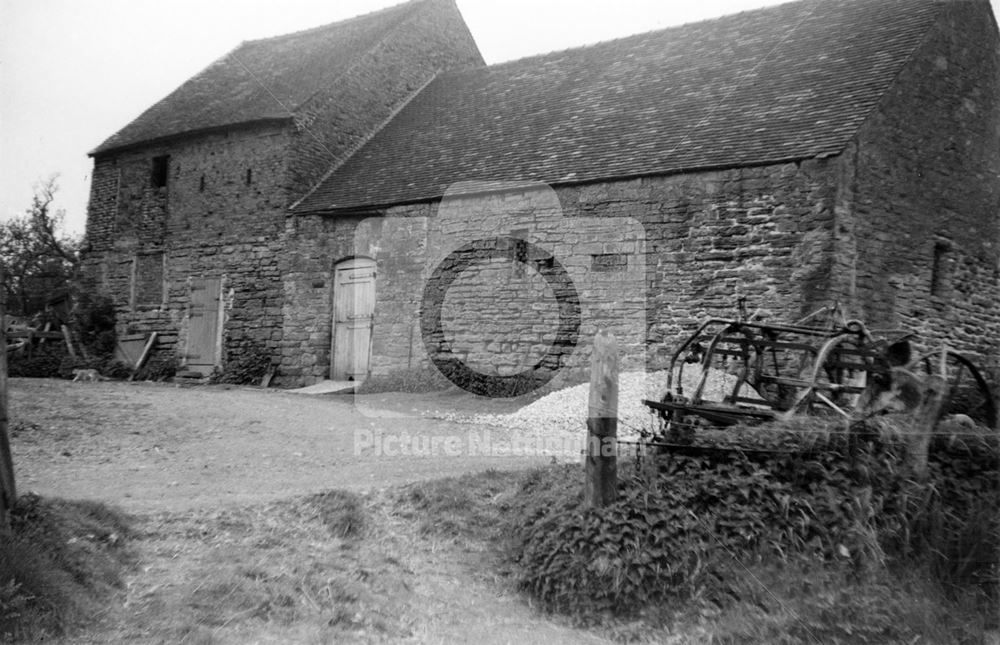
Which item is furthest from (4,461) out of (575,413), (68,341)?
(68,341)

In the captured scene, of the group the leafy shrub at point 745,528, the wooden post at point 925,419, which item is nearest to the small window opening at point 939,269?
the wooden post at point 925,419

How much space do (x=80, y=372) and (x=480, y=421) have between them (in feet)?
38.3

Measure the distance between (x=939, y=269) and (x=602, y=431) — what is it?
9876 mm

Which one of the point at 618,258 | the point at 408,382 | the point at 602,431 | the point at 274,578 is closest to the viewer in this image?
the point at 274,578

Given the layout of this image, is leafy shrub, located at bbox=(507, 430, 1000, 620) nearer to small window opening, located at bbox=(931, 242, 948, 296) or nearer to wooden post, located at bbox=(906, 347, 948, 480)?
wooden post, located at bbox=(906, 347, 948, 480)

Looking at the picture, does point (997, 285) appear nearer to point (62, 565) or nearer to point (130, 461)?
point (130, 461)

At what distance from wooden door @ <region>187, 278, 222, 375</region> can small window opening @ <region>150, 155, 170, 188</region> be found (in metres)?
2.90

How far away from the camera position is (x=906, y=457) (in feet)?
21.1

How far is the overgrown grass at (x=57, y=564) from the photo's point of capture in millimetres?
4641

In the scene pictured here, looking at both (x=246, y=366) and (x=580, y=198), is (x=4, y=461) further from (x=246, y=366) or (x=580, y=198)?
(x=246, y=366)

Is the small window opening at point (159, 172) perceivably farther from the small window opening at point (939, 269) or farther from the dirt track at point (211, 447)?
the small window opening at point (939, 269)

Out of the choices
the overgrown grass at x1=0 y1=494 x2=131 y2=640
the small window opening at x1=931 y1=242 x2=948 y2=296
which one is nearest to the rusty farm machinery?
the overgrown grass at x1=0 y1=494 x2=131 y2=640

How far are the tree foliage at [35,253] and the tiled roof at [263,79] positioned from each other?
8137 mm

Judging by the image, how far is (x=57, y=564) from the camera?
16.9 ft
